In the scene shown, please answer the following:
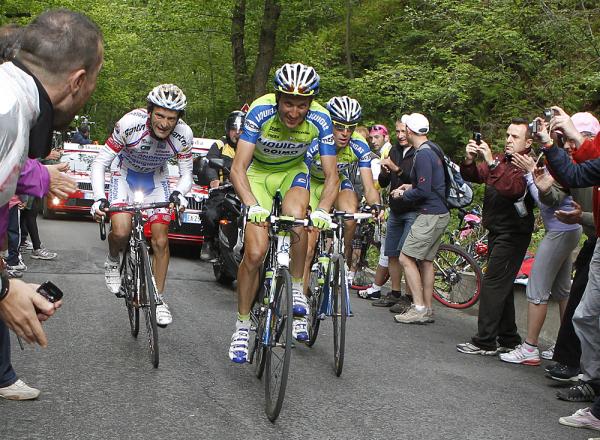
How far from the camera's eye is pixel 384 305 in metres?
10.2

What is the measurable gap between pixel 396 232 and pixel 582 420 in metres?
4.59

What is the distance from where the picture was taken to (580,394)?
20.6 ft

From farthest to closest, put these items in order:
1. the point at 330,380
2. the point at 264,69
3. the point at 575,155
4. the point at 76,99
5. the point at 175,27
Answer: the point at 175,27 → the point at 264,69 → the point at 330,380 → the point at 575,155 → the point at 76,99

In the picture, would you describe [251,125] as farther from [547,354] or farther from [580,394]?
[547,354]

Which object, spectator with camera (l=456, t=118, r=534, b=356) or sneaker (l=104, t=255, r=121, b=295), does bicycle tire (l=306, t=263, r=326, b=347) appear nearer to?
spectator with camera (l=456, t=118, r=534, b=356)

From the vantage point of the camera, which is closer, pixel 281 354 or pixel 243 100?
pixel 281 354

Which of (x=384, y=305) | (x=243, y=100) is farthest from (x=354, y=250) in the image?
(x=243, y=100)

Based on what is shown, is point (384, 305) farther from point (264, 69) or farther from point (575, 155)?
point (264, 69)

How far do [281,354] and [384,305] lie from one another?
499 centimetres

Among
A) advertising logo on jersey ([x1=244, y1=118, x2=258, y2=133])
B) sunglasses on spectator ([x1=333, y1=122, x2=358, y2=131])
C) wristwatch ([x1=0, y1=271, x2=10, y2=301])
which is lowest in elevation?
wristwatch ([x1=0, y1=271, x2=10, y2=301])

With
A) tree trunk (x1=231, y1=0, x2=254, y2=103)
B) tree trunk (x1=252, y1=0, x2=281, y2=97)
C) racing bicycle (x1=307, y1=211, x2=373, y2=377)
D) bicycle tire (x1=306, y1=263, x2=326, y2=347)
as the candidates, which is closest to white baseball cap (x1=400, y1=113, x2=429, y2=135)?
racing bicycle (x1=307, y1=211, x2=373, y2=377)

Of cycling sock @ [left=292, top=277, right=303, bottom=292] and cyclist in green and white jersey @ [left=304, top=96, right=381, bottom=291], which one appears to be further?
cyclist in green and white jersey @ [left=304, top=96, right=381, bottom=291]

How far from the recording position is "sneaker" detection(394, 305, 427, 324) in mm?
9164

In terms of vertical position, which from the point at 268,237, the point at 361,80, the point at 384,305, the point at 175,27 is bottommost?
the point at 384,305
